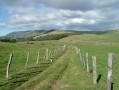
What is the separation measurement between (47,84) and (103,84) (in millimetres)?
4415

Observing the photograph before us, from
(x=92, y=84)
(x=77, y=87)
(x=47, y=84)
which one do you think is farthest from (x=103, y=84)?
(x=47, y=84)

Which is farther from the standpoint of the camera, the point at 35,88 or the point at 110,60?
the point at 35,88

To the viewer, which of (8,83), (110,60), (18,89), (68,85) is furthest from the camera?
(8,83)

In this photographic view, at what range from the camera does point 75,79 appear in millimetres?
22703

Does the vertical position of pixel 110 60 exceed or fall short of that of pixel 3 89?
it exceeds it

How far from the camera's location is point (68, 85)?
2014 cm

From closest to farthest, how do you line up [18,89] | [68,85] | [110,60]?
[110,60] → [18,89] → [68,85]

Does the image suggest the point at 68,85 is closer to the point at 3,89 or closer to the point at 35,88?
the point at 35,88

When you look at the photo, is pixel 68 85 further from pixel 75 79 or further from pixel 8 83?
pixel 8 83

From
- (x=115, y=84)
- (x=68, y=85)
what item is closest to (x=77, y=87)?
(x=68, y=85)

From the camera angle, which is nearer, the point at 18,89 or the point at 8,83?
the point at 18,89

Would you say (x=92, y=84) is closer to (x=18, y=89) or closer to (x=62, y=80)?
(x=62, y=80)

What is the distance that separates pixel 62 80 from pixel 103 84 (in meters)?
3.68

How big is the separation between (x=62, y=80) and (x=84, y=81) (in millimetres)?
1965
